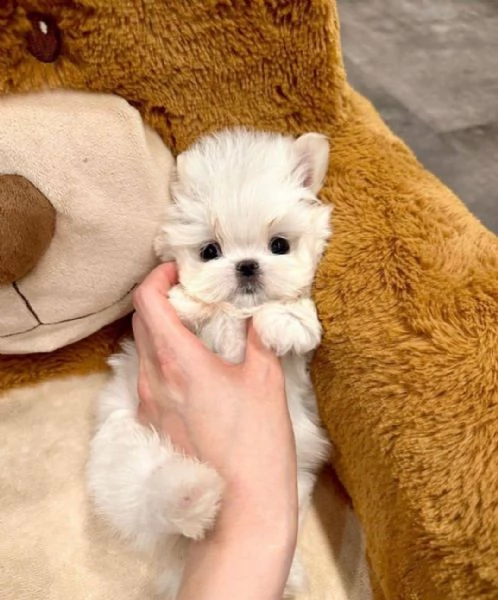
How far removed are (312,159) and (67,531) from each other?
0.85 meters

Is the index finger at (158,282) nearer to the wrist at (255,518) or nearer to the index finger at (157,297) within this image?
the index finger at (157,297)

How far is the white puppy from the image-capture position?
120 cm

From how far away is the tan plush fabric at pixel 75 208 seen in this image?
1121mm

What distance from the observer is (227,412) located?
1195mm

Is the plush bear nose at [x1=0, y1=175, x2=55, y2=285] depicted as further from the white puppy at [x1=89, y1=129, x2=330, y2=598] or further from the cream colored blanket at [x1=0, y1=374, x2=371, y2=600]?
the cream colored blanket at [x1=0, y1=374, x2=371, y2=600]

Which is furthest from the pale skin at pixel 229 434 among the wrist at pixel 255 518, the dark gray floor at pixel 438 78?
the dark gray floor at pixel 438 78

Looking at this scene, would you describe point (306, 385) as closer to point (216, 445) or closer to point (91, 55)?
point (216, 445)

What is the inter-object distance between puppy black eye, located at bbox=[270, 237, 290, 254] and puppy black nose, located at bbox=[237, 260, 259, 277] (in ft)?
0.27

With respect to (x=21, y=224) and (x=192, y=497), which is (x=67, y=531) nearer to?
(x=192, y=497)

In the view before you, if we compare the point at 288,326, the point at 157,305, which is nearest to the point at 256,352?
the point at 288,326

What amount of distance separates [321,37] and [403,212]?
1.11 ft

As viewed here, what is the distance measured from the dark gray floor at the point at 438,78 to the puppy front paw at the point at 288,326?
104 centimetres

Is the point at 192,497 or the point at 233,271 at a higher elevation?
the point at 233,271

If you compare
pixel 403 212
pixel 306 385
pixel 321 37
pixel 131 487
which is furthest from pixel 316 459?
pixel 321 37
